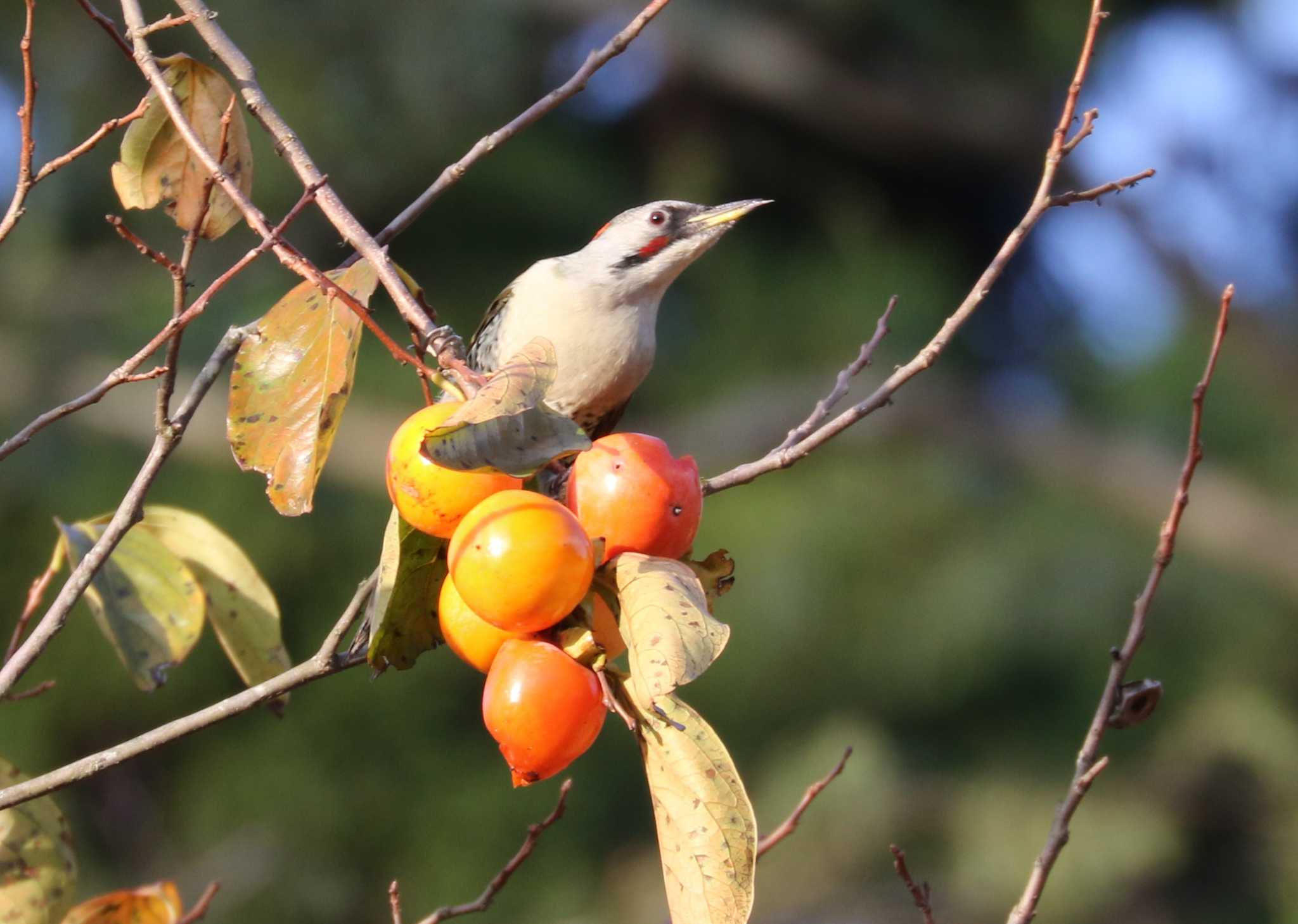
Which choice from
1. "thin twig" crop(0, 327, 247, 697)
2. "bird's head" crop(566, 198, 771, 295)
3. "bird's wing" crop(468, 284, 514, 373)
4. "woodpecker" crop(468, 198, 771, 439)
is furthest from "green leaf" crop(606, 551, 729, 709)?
"bird's head" crop(566, 198, 771, 295)

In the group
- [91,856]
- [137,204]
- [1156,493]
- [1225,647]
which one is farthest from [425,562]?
[1225,647]

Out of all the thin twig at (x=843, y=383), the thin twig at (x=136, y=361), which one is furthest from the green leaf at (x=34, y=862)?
the thin twig at (x=843, y=383)

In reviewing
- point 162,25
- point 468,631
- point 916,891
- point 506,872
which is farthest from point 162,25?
point 916,891

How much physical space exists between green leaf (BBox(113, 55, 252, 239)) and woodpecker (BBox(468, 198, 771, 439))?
2.90 feet

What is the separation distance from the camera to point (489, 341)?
10.3 feet

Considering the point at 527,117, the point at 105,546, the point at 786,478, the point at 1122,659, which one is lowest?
the point at 786,478

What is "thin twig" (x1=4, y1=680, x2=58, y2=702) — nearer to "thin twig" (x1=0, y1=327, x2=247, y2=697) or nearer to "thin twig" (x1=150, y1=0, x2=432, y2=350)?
"thin twig" (x1=0, y1=327, x2=247, y2=697)

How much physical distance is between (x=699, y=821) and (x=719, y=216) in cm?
196

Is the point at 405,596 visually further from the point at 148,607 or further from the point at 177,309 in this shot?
the point at 148,607

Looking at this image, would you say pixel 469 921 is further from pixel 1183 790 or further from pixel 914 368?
pixel 914 368

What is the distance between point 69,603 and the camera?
158 cm

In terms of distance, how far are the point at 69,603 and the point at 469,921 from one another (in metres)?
7.50

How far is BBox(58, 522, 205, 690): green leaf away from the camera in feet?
6.50

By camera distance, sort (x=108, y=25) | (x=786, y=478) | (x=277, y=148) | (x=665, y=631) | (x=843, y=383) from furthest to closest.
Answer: (x=786, y=478)
(x=843, y=383)
(x=108, y=25)
(x=277, y=148)
(x=665, y=631)
